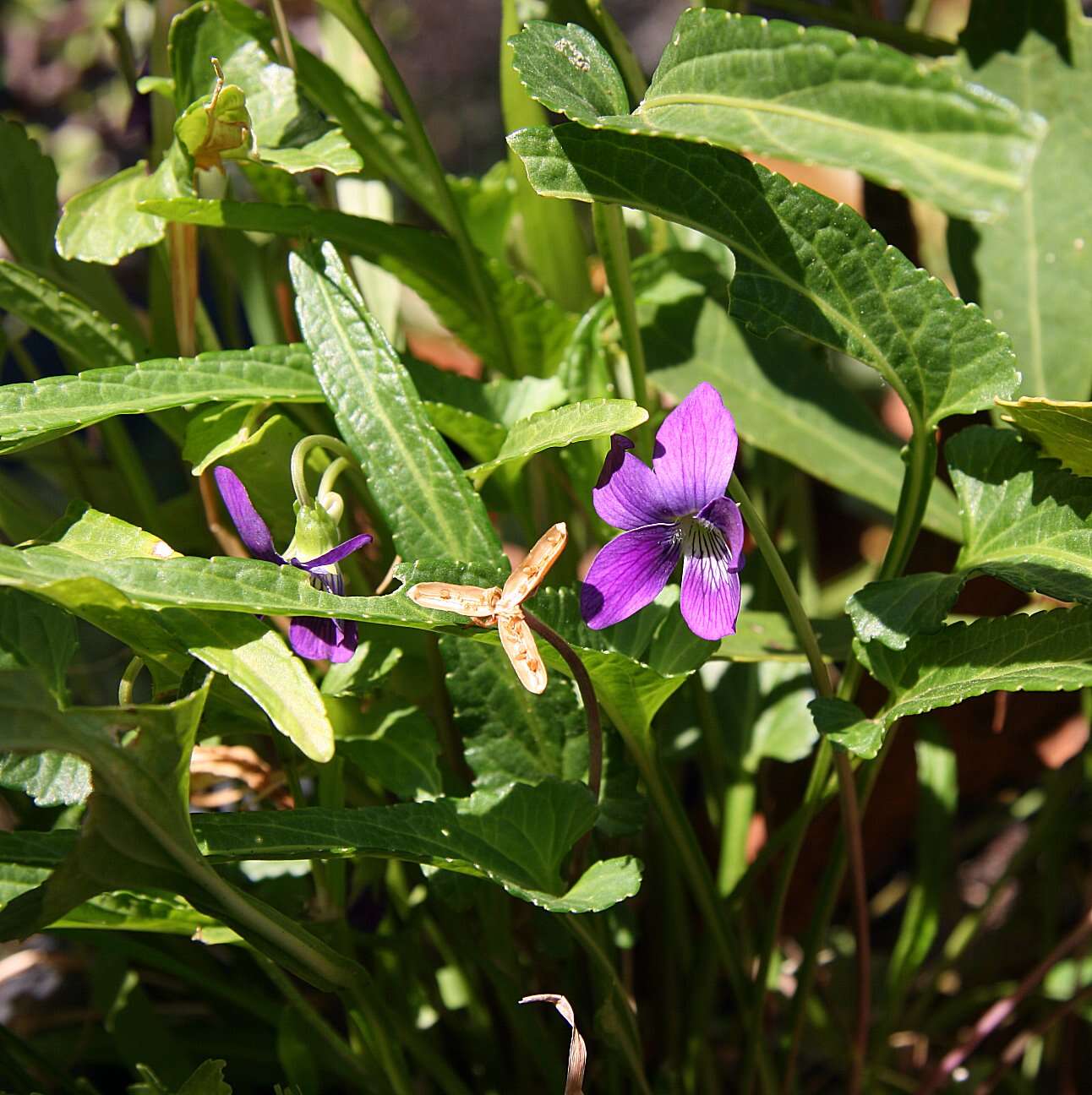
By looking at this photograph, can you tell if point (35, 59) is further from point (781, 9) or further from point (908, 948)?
point (908, 948)

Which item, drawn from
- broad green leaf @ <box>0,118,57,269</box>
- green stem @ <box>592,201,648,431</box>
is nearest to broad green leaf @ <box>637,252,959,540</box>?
green stem @ <box>592,201,648,431</box>

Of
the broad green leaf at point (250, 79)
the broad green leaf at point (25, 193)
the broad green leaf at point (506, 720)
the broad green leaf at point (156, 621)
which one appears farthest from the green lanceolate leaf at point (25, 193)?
the broad green leaf at point (506, 720)

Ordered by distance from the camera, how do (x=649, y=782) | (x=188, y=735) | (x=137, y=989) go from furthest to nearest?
1. (x=137, y=989)
2. (x=649, y=782)
3. (x=188, y=735)

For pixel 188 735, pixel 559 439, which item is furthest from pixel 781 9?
pixel 188 735

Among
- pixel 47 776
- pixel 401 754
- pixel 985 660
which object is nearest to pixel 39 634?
pixel 47 776

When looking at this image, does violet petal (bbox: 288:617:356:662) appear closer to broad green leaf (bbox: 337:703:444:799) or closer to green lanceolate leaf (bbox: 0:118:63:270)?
broad green leaf (bbox: 337:703:444:799)
